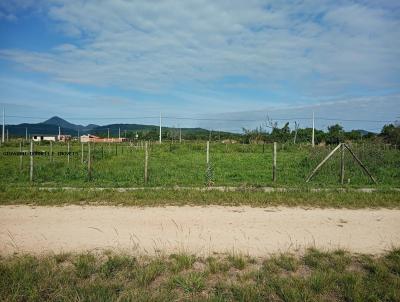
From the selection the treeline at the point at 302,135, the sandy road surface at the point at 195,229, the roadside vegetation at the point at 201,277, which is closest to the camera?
the roadside vegetation at the point at 201,277

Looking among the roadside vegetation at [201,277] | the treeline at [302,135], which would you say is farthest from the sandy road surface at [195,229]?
the treeline at [302,135]

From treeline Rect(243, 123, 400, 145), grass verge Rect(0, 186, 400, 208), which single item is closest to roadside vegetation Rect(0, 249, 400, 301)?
grass verge Rect(0, 186, 400, 208)

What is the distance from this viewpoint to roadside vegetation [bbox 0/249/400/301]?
4160 millimetres

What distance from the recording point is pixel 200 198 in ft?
33.3

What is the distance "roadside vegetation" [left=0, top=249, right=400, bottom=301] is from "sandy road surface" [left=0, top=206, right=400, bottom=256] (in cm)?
49

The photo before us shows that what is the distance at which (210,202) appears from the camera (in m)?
9.80

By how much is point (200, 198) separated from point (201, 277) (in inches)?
217

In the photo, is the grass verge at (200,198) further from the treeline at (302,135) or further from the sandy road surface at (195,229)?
the treeline at (302,135)

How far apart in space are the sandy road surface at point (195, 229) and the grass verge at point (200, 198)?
2.06ft

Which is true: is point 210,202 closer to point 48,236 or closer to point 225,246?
point 225,246

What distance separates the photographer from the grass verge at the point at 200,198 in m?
9.66

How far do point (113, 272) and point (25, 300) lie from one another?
3.68 feet

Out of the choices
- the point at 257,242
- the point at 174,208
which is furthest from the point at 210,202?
the point at 257,242

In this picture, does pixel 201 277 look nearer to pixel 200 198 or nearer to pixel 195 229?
pixel 195 229
